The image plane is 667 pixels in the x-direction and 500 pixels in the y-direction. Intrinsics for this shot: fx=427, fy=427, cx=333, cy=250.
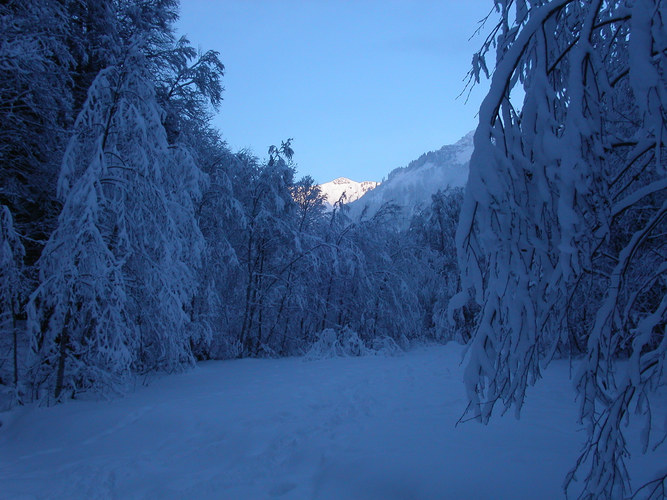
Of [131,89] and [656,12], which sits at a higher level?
[131,89]

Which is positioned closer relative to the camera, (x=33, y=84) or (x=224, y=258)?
(x=33, y=84)

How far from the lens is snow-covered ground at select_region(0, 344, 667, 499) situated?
12.0 ft

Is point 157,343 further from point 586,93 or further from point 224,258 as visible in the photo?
point 586,93

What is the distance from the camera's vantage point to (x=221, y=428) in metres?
5.52

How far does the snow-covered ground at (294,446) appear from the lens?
3.67m

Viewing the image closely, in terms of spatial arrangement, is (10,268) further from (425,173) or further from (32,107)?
(425,173)

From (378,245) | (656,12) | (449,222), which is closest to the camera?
(656,12)

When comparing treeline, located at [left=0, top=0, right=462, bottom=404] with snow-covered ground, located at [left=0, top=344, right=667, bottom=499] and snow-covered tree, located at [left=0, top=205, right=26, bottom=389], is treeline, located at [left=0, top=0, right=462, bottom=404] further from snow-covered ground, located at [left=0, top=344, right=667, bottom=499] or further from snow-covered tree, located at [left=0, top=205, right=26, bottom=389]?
snow-covered ground, located at [left=0, top=344, right=667, bottom=499]

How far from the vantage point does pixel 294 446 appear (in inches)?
187

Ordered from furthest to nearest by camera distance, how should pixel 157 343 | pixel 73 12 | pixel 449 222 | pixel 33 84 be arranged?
pixel 449 222, pixel 73 12, pixel 157 343, pixel 33 84

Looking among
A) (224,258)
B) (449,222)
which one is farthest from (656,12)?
(449,222)

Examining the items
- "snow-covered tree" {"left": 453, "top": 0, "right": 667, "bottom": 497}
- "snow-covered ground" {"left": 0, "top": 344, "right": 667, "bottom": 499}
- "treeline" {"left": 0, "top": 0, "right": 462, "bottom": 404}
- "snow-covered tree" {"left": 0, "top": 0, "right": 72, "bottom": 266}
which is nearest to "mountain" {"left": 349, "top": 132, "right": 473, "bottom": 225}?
"treeline" {"left": 0, "top": 0, "right": 462, "bottom": 404}

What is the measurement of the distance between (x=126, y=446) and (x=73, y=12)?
30.5ft

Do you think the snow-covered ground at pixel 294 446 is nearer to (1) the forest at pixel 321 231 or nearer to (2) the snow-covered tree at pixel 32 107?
(1) the forest at pixel 321 231
